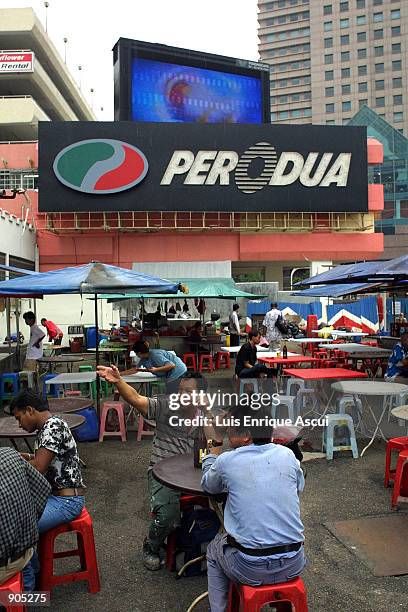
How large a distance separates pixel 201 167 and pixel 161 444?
2189cm

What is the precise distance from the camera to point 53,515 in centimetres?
337

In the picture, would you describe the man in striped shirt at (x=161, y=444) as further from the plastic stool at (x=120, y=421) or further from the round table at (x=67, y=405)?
the plastic stool at (x=120, y=421)

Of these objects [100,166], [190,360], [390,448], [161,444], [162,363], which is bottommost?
[190,360]

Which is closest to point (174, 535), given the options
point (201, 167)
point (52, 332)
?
point (52, 332)

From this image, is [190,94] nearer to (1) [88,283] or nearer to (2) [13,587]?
(1) [88,283]

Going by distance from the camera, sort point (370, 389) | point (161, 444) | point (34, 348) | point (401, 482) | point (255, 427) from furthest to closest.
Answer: point (34, 348), point (370, 389), point (401, 482), point (161, 444), point (255, 427)

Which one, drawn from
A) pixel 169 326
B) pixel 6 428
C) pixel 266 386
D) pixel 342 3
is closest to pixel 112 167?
pixel 169 326

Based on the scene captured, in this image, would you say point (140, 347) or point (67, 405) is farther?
point (140, 347)

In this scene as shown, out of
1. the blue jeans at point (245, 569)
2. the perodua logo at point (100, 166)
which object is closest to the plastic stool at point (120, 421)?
the blue jeans at point (245, 569)

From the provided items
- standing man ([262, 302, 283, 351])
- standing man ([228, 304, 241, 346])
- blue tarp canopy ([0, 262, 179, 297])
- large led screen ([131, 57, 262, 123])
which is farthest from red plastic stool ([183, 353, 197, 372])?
large led screen ([131, 57, 262, 123])

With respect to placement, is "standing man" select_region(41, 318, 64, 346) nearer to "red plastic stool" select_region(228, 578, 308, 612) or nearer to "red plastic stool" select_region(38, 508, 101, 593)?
"red plastic stool" select_region(38, 508, 101, 593)

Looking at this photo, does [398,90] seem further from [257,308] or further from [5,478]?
[5,478]

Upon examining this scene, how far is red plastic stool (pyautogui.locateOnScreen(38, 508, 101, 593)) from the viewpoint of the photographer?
3.46m

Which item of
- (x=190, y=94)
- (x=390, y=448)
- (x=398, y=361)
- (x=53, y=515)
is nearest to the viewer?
(x=53, y=515)
